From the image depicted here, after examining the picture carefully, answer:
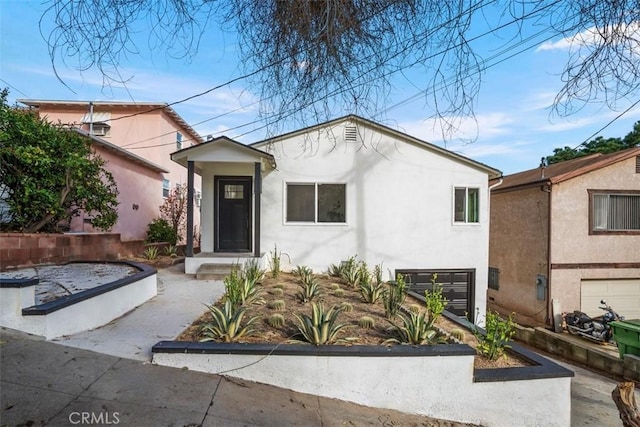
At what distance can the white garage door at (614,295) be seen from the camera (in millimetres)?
11836

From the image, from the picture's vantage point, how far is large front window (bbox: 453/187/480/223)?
10.6m

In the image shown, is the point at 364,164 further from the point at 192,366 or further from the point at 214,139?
the point at 192,366

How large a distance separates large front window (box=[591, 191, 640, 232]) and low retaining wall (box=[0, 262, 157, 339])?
44.9ft

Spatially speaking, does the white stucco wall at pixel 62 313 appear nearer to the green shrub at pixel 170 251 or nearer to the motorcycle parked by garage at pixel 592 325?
the green shrub at pixel 170 251

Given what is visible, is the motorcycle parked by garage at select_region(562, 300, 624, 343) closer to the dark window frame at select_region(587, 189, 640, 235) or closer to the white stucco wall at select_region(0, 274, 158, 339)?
the dark window frame at select_region(587, 189, 640, 235)

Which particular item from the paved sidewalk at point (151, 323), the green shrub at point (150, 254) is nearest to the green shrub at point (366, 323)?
the paved sidewalk at point (151, 323)

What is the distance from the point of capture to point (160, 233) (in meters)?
12.3

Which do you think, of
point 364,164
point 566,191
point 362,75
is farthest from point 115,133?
point 566,191

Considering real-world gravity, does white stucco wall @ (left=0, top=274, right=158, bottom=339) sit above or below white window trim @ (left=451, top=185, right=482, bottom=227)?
below

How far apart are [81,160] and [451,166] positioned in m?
9.16

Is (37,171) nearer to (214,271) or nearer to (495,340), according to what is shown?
(214,271)

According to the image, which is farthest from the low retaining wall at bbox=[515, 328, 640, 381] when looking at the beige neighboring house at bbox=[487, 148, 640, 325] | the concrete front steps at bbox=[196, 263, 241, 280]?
the concrete front steps at bbox=[196, 263, 241, 280]

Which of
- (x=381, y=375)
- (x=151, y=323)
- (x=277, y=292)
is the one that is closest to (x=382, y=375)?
(x=381, y=375)

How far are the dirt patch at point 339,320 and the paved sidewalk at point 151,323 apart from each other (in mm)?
298
